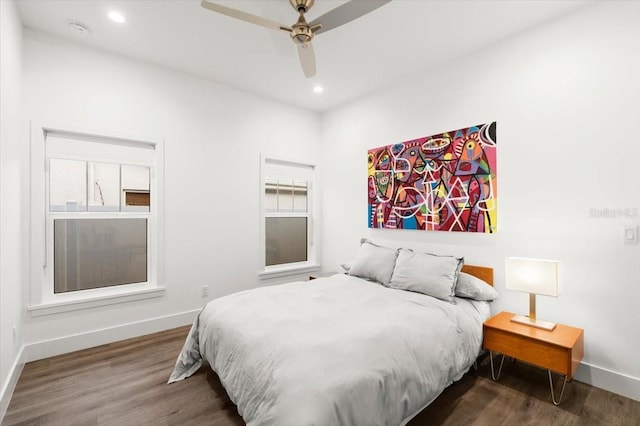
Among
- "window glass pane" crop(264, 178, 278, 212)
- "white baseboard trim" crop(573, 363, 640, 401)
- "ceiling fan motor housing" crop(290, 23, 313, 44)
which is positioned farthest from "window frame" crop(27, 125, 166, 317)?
"white baseboard trim" crop(573, 363, 640, 401)

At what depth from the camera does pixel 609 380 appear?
224cm

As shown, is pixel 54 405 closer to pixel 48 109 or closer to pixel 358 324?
pixel 358 324

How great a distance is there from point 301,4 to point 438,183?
208cm

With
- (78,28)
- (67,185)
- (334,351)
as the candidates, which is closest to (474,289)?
(334,351)

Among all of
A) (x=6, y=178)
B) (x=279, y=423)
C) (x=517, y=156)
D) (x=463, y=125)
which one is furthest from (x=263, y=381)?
(x=463, y=125)

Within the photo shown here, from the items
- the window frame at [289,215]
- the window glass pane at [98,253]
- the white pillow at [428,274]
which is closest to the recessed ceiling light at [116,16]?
the window glass pane at [98,253]

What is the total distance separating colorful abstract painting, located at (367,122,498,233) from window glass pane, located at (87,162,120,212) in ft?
9.27

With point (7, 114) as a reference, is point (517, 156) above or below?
below

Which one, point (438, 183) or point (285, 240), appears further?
point (285, 240)

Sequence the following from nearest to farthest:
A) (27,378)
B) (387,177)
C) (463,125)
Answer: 1. (27,378)
2. (463,125)
3. (387,177)

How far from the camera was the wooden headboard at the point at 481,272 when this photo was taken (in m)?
2.87

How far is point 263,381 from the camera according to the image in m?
1.56

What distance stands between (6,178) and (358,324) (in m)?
2.53

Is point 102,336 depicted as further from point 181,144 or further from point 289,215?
point 289,215
